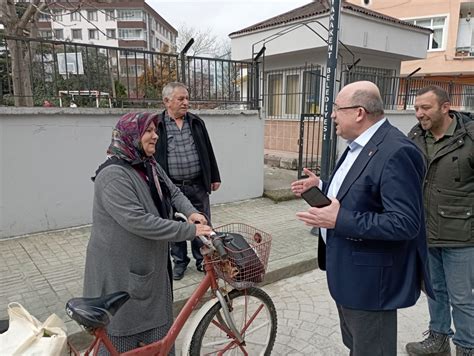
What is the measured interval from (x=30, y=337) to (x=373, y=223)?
58.8 inches

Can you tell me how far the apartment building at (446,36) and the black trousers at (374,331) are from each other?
66.5 feet

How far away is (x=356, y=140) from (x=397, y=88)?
8590mm

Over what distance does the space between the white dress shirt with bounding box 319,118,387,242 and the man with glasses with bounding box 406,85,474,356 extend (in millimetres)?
877

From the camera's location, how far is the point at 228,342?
7.71 feet

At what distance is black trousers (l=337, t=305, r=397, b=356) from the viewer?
1.80 metres

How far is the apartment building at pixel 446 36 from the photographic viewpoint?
19.4 m

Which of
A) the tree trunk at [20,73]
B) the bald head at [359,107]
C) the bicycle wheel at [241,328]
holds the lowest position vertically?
the bicycle wheel at [241,328]

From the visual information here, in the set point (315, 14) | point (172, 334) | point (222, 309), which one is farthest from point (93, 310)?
point (315, 14)

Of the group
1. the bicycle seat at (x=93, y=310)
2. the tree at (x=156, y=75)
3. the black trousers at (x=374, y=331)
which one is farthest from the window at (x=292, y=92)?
the bicycle seat at (x=93, y=310)

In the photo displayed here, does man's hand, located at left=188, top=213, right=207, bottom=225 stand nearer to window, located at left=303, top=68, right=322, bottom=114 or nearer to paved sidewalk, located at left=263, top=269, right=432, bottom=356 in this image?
paved sidewalk, located at left=263, top=269, right=432, bottom=356

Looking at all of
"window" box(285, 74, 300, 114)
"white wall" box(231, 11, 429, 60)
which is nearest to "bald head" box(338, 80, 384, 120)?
"white wall" box(231, 11, 429, 60)

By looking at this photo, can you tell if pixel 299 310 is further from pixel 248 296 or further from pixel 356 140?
pixel 356 140

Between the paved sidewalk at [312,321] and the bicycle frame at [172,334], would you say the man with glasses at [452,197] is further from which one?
the bicycle frame at [172,334]

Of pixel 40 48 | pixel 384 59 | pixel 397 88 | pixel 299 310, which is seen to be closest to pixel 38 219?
pixel 40 48
